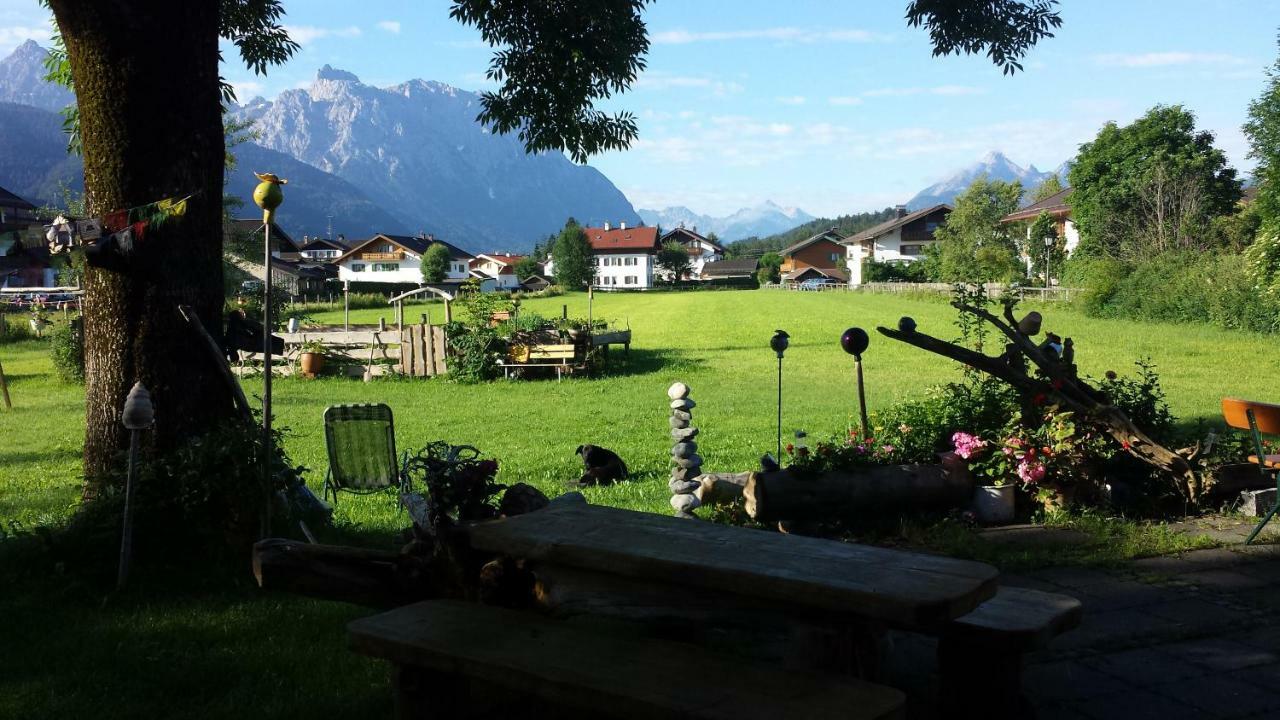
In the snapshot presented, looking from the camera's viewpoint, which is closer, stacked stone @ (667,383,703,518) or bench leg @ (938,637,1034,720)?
bench leg @ (938,637,1034,720)

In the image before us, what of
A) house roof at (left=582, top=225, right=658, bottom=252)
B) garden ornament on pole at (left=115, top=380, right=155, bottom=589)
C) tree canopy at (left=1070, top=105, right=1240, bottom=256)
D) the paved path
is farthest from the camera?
house roof at (left=582, top=225, right=658, bottom=252)

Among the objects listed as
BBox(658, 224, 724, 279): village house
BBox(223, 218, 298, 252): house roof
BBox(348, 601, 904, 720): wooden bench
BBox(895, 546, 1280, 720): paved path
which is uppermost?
BBox(658, 224, 724, 279): village house

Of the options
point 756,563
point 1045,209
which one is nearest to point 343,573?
point 756,563

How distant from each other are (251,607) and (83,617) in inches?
31.3

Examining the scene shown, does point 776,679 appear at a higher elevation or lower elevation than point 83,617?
higher

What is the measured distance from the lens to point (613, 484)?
8.95 metres

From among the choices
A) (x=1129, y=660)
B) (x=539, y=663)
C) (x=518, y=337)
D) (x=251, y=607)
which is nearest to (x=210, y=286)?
(x=251, y=607)

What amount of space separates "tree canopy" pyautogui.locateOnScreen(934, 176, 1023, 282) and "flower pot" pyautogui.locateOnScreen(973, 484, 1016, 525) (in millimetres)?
49258

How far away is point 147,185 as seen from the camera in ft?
18.1

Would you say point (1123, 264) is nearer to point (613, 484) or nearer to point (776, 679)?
point (613, 484)

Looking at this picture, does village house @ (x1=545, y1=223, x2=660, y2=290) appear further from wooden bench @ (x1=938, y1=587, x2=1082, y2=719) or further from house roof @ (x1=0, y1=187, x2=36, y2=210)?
wooden bench @ (x1=938, y1=587, x2=1082, y2=719)

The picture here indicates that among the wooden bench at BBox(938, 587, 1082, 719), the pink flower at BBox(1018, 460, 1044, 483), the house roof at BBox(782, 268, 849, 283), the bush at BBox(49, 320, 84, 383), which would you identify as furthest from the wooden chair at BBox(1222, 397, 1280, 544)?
the house roof at BBox(782, 268, 849, 283)

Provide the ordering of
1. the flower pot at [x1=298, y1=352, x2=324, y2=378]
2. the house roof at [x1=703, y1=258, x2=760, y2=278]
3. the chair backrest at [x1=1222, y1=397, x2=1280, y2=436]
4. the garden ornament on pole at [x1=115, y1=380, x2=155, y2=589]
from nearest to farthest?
the garden ornament on pole at [x1=115, y1=380, x2=155, y2=589] < the chair backrest at [x1=1222, y1=397, x2=1280, y2=436] < the flower pot at [x1=298, y1=352, x2=324, y2=378] < the house roof at [x1=703, y1=258, x2=760, y2=278]

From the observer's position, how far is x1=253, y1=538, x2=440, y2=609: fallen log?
4129 mm
